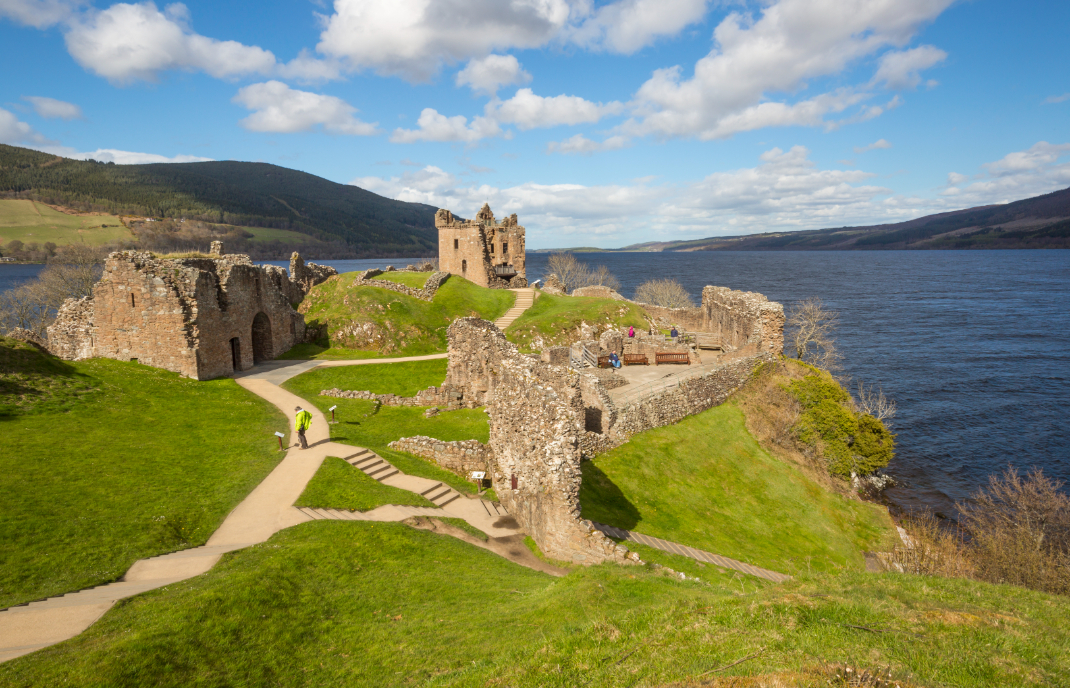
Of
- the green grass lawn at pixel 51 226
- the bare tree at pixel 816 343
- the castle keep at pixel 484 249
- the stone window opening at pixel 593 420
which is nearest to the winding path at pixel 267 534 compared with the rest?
the stone window opening at pixel 593 420

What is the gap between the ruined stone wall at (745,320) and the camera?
32.6 m

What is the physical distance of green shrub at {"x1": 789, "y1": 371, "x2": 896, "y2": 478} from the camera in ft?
94.0

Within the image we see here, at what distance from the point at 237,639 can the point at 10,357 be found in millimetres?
20110

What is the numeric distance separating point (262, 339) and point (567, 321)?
24.7 metres

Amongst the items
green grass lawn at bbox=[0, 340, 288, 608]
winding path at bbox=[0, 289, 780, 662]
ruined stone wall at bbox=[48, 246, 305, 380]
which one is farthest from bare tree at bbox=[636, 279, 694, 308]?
green grass lawn at bbox=[0, 340, 288, 608]

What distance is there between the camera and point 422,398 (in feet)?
90.8

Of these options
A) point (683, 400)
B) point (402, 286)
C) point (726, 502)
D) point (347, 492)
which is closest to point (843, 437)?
point (683, 400)

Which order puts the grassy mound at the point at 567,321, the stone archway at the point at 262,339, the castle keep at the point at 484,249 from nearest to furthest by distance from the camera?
the stone archway at the point at 262,339 < the grassy mound at the point at 567,321 < the castle keep at the point at 484,249

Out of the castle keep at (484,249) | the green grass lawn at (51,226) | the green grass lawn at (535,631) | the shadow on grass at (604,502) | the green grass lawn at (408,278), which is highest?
the green grass lawn at (51,226)

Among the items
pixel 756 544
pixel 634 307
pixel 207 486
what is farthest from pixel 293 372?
pixel 634 307

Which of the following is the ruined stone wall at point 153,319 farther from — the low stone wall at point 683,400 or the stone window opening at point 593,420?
the low stone wall at point 683,400

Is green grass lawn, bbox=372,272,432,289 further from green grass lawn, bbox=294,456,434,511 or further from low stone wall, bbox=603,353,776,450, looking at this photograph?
green grass lawn, bbox=294,456,434,511

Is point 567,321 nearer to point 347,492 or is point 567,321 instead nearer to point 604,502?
point 604,502

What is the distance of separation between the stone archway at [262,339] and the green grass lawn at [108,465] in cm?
993
